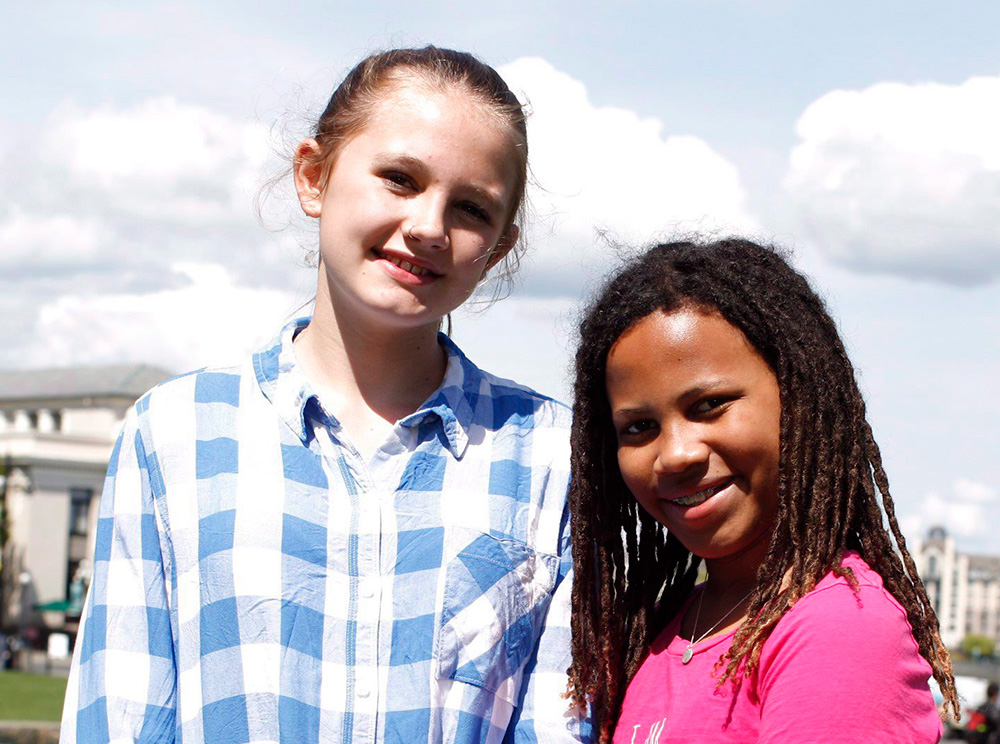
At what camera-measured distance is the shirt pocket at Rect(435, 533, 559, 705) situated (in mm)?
2414

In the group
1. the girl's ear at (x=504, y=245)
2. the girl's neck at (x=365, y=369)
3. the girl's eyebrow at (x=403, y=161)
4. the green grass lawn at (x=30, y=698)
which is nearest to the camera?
the girl's eyebrow at (x=403, y=161)

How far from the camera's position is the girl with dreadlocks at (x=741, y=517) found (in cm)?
197

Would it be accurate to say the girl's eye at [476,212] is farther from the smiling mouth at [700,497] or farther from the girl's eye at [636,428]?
the smiling mouth at [700,497]

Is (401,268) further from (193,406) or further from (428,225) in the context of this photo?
(193,406)

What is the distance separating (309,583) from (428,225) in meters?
0.71

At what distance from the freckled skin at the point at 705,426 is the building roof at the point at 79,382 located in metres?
69.1

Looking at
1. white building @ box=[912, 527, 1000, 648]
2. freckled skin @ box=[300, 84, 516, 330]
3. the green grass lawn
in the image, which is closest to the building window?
the green grass lawn

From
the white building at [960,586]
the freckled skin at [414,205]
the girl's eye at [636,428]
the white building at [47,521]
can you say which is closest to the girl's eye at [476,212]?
the freckled skin at [414,205]

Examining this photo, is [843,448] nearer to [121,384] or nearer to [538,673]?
[538,673]

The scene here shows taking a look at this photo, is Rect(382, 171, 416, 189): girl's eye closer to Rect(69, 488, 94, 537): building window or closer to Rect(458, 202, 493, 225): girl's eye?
Rect(458, 202, 493, 225): girl's eye

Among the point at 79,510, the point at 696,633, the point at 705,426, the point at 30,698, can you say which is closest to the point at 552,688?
the point at 696,633

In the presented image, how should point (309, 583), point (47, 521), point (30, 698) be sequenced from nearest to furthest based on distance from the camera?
point (309, 583) → point (30, 698) → point (47, 521)

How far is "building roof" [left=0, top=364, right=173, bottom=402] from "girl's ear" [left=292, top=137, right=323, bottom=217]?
225 ft

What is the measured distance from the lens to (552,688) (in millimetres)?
2514
